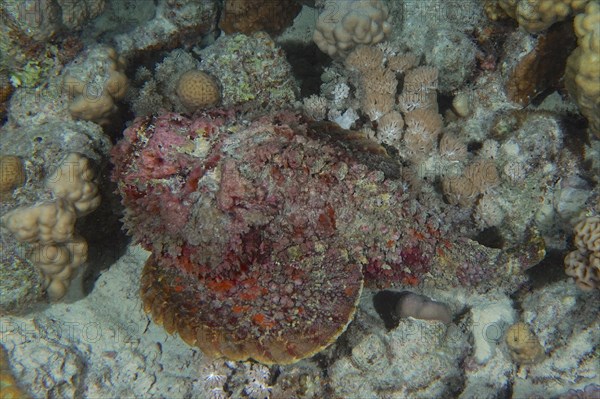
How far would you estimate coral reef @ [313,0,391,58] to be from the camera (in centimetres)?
433

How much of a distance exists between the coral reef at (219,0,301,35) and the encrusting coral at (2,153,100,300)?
3.03m

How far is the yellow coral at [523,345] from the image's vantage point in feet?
10.9

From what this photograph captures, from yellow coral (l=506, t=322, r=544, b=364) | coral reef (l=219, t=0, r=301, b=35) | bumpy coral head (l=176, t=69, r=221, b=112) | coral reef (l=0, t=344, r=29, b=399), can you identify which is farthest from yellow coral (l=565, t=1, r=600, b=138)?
coral reef (l=0, t=344, r=29, b=399)

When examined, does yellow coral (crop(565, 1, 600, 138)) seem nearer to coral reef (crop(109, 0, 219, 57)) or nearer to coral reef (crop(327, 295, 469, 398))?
coral reef (crop(327, 295, 469, 398))

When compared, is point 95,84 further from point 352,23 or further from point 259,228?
point 352,23

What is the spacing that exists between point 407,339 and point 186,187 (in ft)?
7.26

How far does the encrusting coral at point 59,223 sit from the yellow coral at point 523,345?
143 inches

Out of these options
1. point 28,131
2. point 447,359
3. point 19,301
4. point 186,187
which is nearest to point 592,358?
point 447,359

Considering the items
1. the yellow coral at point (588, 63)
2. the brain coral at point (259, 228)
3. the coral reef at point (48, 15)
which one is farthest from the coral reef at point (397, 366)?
the coral reef at point (48, 15)

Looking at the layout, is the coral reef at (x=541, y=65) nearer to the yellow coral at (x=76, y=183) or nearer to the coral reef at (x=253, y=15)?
the coral reef at (x=253, y=15)

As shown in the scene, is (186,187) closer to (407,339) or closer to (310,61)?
(407,339)

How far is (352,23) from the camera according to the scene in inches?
170

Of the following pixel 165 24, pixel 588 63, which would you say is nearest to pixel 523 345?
pixel 588 63

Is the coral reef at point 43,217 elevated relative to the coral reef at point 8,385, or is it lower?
elevated
